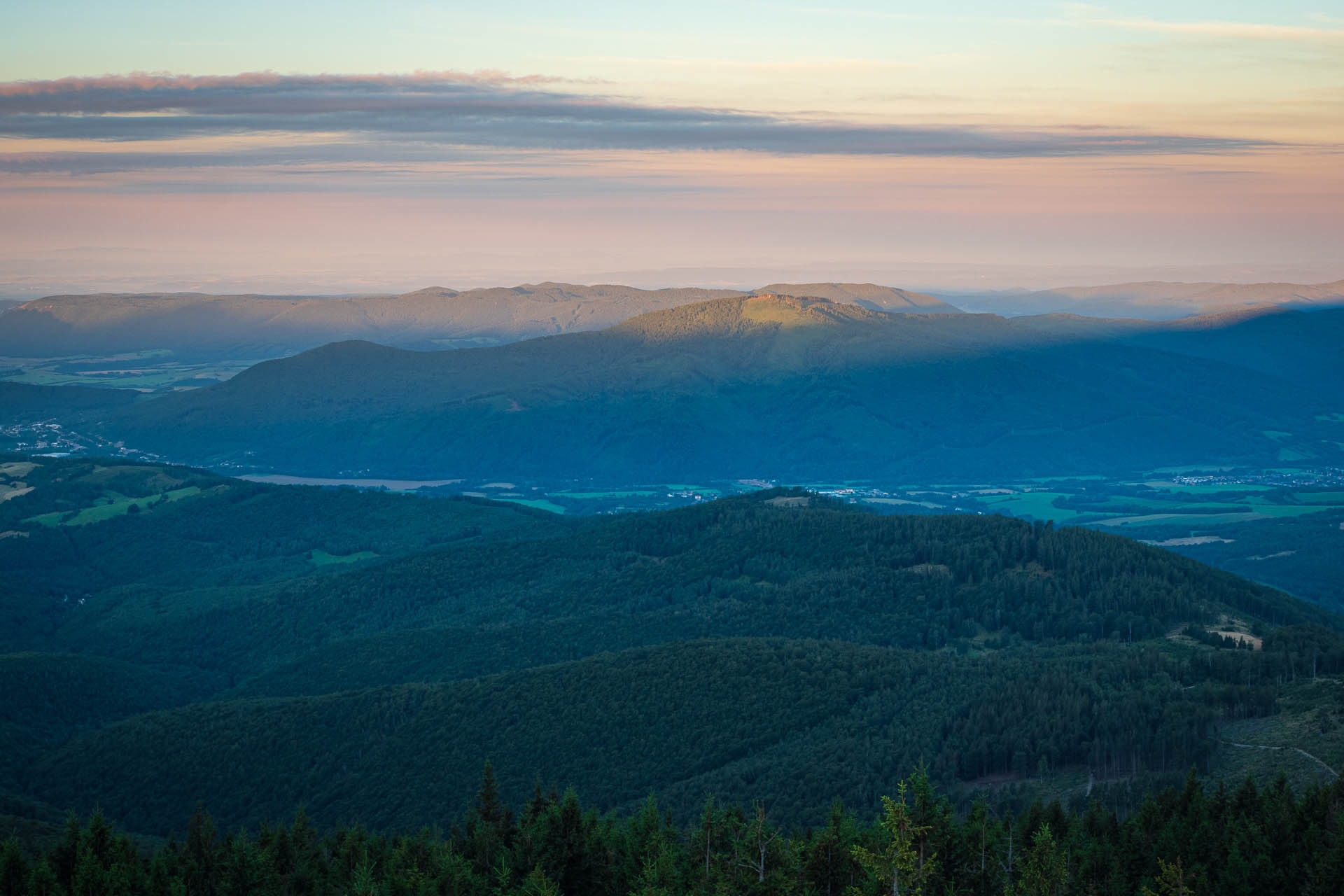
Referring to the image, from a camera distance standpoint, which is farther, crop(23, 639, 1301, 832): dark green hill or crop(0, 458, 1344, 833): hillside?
crop(0, 458, 1344, 833): hillside

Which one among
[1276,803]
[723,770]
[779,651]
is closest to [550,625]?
[779,651]

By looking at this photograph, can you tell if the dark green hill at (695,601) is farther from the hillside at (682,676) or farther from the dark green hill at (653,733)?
the dark green hill at (653,733)

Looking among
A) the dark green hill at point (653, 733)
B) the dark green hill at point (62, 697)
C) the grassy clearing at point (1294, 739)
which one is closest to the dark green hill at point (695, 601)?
the dark green hill at point (62, 697)

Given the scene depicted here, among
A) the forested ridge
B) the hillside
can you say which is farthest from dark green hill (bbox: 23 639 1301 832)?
the forested ridge

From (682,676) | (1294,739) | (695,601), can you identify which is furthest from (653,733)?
(695,601)

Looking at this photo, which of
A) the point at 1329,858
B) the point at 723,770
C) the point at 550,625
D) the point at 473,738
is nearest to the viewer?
the point at 1329,858

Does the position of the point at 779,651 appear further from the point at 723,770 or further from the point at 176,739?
the point at 176,739

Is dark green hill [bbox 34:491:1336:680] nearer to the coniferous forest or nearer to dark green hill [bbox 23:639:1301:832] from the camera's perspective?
the coniferous forest

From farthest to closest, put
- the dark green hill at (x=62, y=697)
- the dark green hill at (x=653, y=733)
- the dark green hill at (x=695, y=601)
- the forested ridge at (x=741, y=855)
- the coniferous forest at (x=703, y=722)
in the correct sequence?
the dark green hill at (x=695, y=601) → the dark green hill at (x=62, y=697) → the dark green hill at (x=653, y=733) → the coniferous forest at (x=703, y=722) → the forested ridge at (x=741, y=855)
